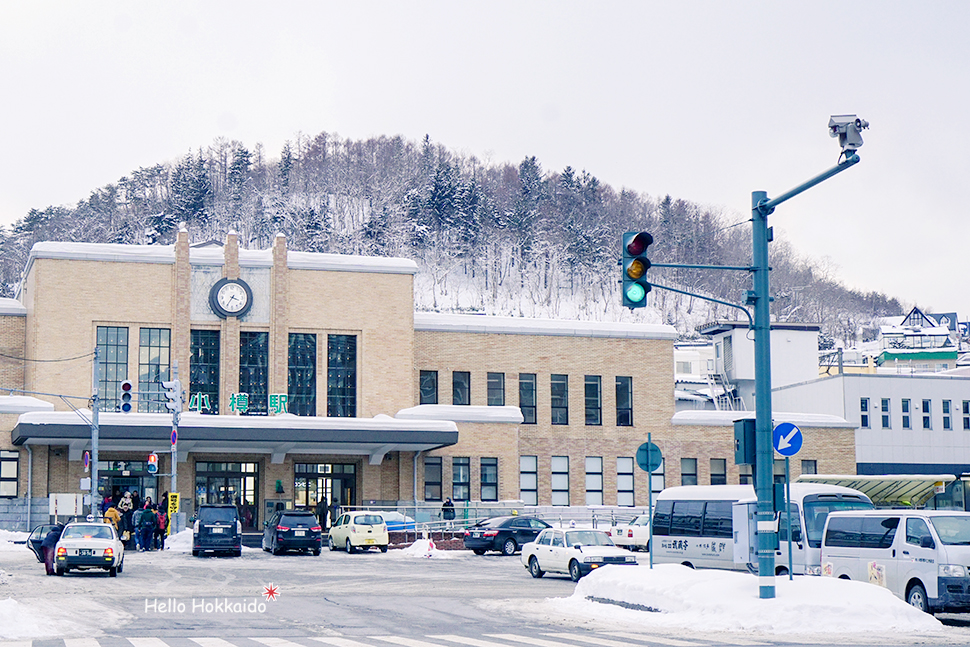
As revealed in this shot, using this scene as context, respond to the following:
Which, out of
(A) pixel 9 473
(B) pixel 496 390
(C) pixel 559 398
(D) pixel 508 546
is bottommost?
(D) pixel 508 546

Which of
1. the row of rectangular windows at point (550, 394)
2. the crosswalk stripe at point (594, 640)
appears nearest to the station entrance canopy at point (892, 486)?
the row of rectangular windows at point (550, 394)

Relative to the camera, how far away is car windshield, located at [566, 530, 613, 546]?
2840 centimetres

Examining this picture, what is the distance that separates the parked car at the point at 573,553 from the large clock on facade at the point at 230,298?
2638 cm

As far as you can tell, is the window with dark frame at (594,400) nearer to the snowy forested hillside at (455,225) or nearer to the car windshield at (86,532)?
the car windshield at (86,532)

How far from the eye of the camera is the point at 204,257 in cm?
5275

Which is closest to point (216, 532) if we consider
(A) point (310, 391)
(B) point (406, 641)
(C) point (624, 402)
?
(A) point (310, 391)

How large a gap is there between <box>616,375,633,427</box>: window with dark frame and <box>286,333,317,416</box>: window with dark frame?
1514cm

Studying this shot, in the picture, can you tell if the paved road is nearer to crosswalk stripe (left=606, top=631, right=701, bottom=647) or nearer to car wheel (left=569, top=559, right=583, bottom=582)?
crosswalk stripe (left=606, top=631, right=701, bottom=647)

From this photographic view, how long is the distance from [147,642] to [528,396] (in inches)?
1663

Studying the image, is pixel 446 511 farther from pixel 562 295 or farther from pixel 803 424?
pixel 562 295

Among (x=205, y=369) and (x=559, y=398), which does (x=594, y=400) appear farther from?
(x=205, y=369)

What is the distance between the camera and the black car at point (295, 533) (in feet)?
124

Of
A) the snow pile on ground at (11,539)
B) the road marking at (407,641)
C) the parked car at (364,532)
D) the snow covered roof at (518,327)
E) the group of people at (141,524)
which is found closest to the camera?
the road marking at (407,641)

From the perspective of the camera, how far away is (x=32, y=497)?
4750 cm
